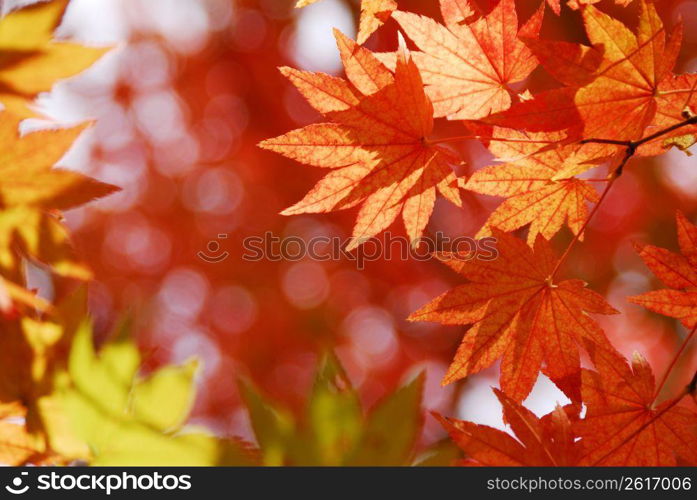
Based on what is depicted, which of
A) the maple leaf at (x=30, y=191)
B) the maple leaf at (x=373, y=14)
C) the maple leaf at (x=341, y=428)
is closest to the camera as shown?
the maple leaf at (x=341, y=428)

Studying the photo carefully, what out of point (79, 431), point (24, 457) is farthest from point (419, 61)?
point (24, 457)

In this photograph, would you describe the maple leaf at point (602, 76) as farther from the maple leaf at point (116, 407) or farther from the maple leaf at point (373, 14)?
the maple leaf at point (116, 407)

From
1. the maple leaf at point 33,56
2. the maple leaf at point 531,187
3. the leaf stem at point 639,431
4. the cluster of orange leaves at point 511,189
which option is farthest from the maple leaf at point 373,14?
the leaf stem at point 639,431

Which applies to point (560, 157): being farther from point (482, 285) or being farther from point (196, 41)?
point (196, 41)

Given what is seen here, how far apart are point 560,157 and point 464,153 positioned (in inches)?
149

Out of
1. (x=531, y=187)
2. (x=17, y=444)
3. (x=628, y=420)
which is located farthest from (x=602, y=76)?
(x=17, y=444)

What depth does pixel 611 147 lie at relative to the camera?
1.15m

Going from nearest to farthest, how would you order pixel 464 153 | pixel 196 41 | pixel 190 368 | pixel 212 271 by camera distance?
pixel 190 368 → pixel 464 153 → pixel 212 271 → pixel 196 41

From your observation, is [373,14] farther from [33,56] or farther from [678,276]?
[678,276]

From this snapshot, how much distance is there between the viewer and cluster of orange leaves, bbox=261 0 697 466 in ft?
3.84

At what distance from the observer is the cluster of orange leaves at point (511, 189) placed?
3.84 ft

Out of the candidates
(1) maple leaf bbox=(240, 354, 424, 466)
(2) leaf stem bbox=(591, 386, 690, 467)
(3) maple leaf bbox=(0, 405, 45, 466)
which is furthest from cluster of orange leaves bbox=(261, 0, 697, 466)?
(3) maple leaf bbox=(0, 405, 45, 466)

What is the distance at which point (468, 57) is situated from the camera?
4.33 ft

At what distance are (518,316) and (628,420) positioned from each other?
305 mm
